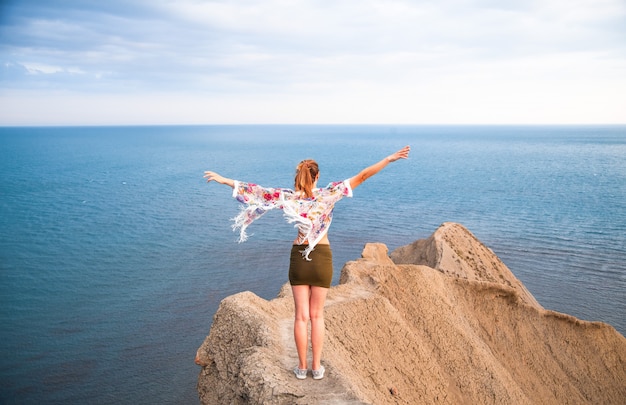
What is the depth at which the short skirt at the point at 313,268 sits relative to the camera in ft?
22.7

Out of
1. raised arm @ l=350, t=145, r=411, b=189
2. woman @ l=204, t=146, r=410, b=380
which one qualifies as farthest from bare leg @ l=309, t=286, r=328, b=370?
raised arm @ l=350, t=145, r=411, b=189

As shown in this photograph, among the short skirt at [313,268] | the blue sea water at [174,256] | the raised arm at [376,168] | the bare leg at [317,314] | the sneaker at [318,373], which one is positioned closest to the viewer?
the raised arm at [376,168]

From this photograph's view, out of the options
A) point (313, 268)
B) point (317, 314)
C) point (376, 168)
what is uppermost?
point (376, 168)

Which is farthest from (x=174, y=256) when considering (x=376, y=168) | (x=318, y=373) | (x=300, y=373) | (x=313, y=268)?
(x=376, y=168)

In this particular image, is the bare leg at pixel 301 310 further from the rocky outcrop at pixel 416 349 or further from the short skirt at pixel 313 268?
the rocky outcrop at pixel 416 349

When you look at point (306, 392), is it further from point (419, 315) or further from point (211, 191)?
point (211, 191)

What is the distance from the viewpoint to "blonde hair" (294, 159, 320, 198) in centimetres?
→ 698

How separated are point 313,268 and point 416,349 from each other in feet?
24.1

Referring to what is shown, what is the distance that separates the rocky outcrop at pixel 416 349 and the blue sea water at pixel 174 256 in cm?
906

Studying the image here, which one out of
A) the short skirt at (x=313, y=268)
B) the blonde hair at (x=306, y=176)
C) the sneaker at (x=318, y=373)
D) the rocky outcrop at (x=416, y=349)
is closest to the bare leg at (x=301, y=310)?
the short skirt at (x=313, y=268)

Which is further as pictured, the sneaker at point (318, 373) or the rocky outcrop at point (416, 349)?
the rocky outcrop at point (416, 349)

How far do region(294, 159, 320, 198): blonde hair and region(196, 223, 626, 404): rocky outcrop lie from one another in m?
3.15

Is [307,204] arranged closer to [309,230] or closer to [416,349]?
[309,230]

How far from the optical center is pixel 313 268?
6914 millimetres
